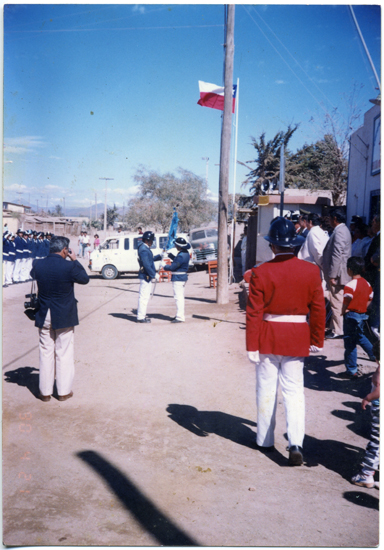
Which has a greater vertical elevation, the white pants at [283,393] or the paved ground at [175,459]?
→ the white pants at [283,393]

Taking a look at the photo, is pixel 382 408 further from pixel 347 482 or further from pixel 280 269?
pixel 280 269

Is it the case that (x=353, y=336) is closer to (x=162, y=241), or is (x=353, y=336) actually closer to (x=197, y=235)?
(x=162, y=241)

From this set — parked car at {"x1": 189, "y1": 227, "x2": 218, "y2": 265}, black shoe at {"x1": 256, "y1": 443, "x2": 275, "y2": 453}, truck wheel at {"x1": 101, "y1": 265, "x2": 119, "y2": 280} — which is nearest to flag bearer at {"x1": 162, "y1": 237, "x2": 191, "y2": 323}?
black shoe at {"x1": 256, "y1": 443, "x2": 275, "y2": 453}

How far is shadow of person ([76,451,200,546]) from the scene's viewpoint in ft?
9.34

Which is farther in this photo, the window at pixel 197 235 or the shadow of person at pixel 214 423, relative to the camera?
the window at pixel 197 235

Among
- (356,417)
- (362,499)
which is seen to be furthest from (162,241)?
(362,499)

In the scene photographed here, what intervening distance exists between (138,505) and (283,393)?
1446mm

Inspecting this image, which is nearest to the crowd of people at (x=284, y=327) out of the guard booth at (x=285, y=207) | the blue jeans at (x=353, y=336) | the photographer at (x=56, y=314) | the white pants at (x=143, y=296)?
the blue jeans at (x=353, y=336)

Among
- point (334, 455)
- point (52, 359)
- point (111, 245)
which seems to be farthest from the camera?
point (111, 245)

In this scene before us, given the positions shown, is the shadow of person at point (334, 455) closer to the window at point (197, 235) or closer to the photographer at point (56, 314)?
the photographer at point (56, 314)

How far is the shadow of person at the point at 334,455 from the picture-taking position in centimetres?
366

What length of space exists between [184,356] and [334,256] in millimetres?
2762

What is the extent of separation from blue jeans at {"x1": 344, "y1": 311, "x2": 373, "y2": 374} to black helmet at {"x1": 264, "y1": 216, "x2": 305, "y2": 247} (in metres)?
2.16

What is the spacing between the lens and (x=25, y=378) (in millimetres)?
6016
